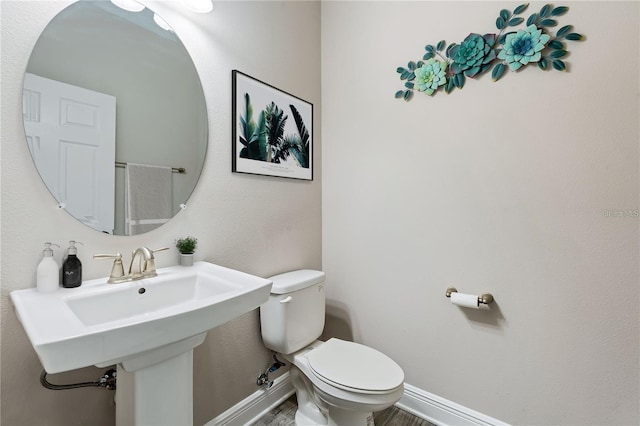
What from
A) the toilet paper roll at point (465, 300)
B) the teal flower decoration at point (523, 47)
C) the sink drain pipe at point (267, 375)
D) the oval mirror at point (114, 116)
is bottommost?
the sink drain pipe at point (267, 375)

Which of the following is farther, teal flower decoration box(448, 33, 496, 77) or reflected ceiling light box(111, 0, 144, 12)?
teal flower decoration box(448, 33, 496, 77)

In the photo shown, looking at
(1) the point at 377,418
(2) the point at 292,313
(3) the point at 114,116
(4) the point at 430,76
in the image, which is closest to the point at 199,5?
(3) the point at 114,116

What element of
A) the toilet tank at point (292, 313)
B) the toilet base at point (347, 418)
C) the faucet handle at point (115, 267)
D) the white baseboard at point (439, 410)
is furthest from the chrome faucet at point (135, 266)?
the white baseboard at point (439, 410)

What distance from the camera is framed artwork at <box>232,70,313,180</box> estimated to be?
1433 millimetres

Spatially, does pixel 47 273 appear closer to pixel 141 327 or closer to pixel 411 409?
pixel 141 327

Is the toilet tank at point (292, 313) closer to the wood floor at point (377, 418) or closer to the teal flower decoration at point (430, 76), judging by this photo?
the wood floor at point (377, 418)

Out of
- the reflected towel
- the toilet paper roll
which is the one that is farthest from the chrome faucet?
the toilet paper roll

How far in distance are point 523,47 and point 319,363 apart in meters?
1.67

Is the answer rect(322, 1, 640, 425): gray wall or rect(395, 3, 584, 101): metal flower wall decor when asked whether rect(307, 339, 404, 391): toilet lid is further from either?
rect(395, 3, 584, 101): metal flower wall decor

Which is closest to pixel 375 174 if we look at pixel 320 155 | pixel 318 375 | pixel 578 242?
pixel 320 155

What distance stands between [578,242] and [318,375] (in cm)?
123

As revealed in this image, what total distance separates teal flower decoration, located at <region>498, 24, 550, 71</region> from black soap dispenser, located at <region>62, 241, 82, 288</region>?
1.88m

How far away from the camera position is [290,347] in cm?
143

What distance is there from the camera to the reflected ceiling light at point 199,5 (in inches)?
46.5
